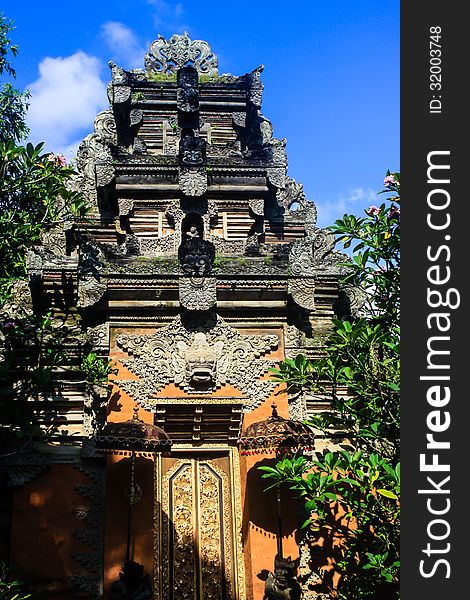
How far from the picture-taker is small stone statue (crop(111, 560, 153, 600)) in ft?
32.2

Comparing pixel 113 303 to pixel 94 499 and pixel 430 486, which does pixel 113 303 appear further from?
pixel 430 486

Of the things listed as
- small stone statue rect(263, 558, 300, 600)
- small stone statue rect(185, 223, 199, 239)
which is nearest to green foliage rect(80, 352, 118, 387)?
small stone statue rect(185, 223, 199, 239)

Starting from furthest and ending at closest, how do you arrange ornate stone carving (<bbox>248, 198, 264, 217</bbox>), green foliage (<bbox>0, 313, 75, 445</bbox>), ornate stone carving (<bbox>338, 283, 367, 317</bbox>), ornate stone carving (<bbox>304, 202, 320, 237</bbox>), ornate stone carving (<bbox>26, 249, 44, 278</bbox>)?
ornate stone carving (<bbox>304, 202, 320, 237</bbox>), ornate stone carving (<bbox>248, 198, 264, 217</bbox>), ornate stone carving (<bbox>338, 283, 367, 317</bbox>), ornate stone carving (<bbox>26, 249, 44, 278</bbox>), green foliage (<bbox>0, 313, 75, 445</bbox>)

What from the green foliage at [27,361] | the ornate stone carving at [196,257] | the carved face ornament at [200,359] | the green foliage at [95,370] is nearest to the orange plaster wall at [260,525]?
the carved face ornament at [200,359]

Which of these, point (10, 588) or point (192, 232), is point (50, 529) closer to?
point (10, 588)

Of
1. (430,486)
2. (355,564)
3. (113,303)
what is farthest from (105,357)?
(430,486)

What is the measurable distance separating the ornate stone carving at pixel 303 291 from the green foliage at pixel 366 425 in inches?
56.1

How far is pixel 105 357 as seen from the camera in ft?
38.8

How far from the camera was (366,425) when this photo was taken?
385 inches

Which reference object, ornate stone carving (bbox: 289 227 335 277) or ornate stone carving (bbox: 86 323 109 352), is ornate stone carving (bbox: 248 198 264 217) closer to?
ornate stone carving (bbox: 289 227 335 277)

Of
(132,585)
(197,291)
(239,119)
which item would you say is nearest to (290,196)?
(239,119)

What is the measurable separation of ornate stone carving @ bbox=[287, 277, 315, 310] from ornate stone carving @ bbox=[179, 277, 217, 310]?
4.68ft

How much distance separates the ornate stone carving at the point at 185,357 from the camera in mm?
11781

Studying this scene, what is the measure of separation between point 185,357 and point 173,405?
2.85 feet
